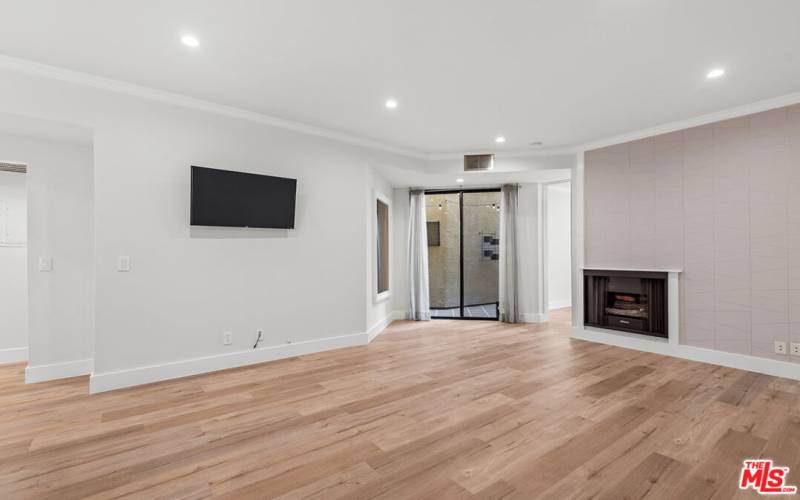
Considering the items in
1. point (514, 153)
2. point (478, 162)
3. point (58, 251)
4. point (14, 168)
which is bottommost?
point (58, 251)

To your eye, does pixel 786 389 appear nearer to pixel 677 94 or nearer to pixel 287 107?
pixel 677 94

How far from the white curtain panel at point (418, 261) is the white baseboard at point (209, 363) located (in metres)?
2.04

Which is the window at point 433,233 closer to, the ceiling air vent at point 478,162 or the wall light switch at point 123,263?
the ceiling air vent at point 478,162

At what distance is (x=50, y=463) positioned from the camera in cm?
209

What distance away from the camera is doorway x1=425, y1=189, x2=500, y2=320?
22.7 ft

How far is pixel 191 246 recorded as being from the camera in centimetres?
362

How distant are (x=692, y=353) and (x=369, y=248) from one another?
13.2 feet

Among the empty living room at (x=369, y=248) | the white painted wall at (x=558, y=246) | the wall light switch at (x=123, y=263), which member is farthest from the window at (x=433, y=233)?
the wall light switch at (x=123, y=263)

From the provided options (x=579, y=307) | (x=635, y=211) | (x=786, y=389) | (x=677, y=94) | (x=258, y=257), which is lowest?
(x=786, y=389)

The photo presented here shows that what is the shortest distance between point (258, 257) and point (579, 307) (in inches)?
171

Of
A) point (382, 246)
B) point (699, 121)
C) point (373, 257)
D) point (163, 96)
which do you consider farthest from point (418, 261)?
point (163, 96)

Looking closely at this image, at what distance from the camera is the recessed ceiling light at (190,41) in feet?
8.47

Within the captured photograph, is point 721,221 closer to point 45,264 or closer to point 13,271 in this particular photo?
point 45,264

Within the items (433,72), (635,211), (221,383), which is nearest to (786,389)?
(635,211)
